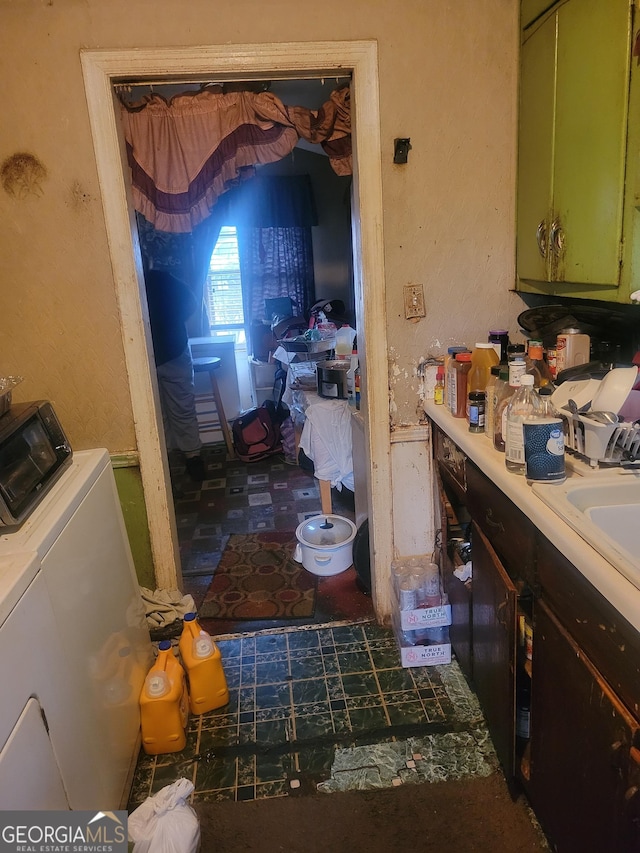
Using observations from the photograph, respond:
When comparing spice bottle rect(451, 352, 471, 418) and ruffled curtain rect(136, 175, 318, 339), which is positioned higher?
ruffled curtain rect(136, 175, 318, 339)

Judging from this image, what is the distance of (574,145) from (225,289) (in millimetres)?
4142

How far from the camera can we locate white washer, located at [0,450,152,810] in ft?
3.51

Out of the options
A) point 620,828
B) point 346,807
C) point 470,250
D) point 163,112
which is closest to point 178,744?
point 346,807

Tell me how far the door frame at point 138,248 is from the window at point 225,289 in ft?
10.8

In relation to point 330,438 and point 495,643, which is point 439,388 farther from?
point 330,438

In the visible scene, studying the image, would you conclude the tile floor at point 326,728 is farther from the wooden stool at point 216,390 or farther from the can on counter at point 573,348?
the wooden stool at point 216,390

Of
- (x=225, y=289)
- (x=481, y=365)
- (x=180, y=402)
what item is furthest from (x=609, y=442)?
(x=225, y=289)

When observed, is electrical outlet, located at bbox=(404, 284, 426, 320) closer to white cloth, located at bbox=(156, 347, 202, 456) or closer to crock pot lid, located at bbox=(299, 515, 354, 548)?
crock pot lid, located at bbox=(299, 515, 354, 548)

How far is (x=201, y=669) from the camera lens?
6.50 ft

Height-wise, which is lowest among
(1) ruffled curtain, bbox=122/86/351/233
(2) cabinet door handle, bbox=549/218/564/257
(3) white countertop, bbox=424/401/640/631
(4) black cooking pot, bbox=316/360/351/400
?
(4) black cooking pot, bbox=316/360/351/400

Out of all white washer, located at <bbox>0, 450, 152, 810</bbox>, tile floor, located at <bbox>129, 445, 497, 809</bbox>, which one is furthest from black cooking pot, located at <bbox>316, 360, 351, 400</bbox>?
white washer, located at <bbox>0, 450, 152, 810</bbox>

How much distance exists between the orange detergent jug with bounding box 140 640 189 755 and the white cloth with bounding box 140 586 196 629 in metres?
0.35

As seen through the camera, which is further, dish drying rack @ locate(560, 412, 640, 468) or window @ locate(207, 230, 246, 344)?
window @ locate(207, 230, 246, 344)

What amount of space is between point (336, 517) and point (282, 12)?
83.7 inches
